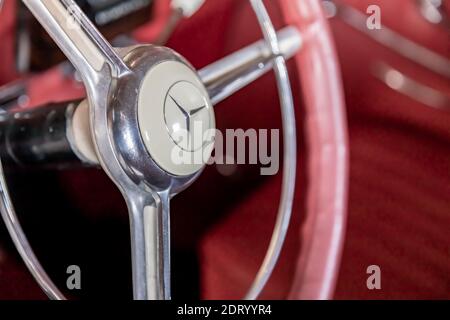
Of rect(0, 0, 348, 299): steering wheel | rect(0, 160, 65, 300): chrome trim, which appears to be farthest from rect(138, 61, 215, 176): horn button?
rect(0, 160, 65, 300): chrome trim

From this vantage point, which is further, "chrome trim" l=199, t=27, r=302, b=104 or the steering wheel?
"chrome trim" l=199, t=27, r=302, b=104

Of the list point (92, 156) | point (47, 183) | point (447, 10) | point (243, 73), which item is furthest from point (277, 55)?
point (447, 10)

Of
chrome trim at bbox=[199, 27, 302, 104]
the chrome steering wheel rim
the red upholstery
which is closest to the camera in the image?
the chrome steering wheel rim

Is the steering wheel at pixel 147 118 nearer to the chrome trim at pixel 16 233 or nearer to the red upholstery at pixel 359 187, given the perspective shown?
the chrome trim at pixel 16 233

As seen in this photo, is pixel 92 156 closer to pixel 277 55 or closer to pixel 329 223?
pixel 277 55

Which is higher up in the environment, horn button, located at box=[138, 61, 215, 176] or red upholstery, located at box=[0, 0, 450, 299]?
red upholstery, located at box=[0, 0, 450, 299]

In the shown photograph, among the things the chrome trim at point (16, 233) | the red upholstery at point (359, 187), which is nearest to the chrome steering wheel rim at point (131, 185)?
the chrome trim at point (16, 233)

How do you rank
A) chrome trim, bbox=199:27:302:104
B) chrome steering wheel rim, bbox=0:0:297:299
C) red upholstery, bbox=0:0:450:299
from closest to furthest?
1. chrome steering wheel rim, bbox=0:0:297:299
2. chrome trim, bbox=199:27:302:104
3. red upholstery, bbox=0:0:450:299

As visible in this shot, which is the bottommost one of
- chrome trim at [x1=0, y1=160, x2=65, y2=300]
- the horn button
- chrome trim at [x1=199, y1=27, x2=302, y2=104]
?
chrome trim at [x1=0, y1=160, x2=65, y2=300]

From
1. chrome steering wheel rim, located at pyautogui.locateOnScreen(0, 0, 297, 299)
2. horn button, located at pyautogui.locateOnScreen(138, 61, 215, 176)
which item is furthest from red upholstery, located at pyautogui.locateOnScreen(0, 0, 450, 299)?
horn button, located at pyautogui.locateOnScreen(138, 61, 215, 176)

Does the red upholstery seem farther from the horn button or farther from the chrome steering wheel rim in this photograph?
the horn button

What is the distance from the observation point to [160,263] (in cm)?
42

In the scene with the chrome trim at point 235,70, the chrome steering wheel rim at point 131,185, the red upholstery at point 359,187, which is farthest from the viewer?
the red upholstery at point 359,187

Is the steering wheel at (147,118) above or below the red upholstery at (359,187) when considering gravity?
below
